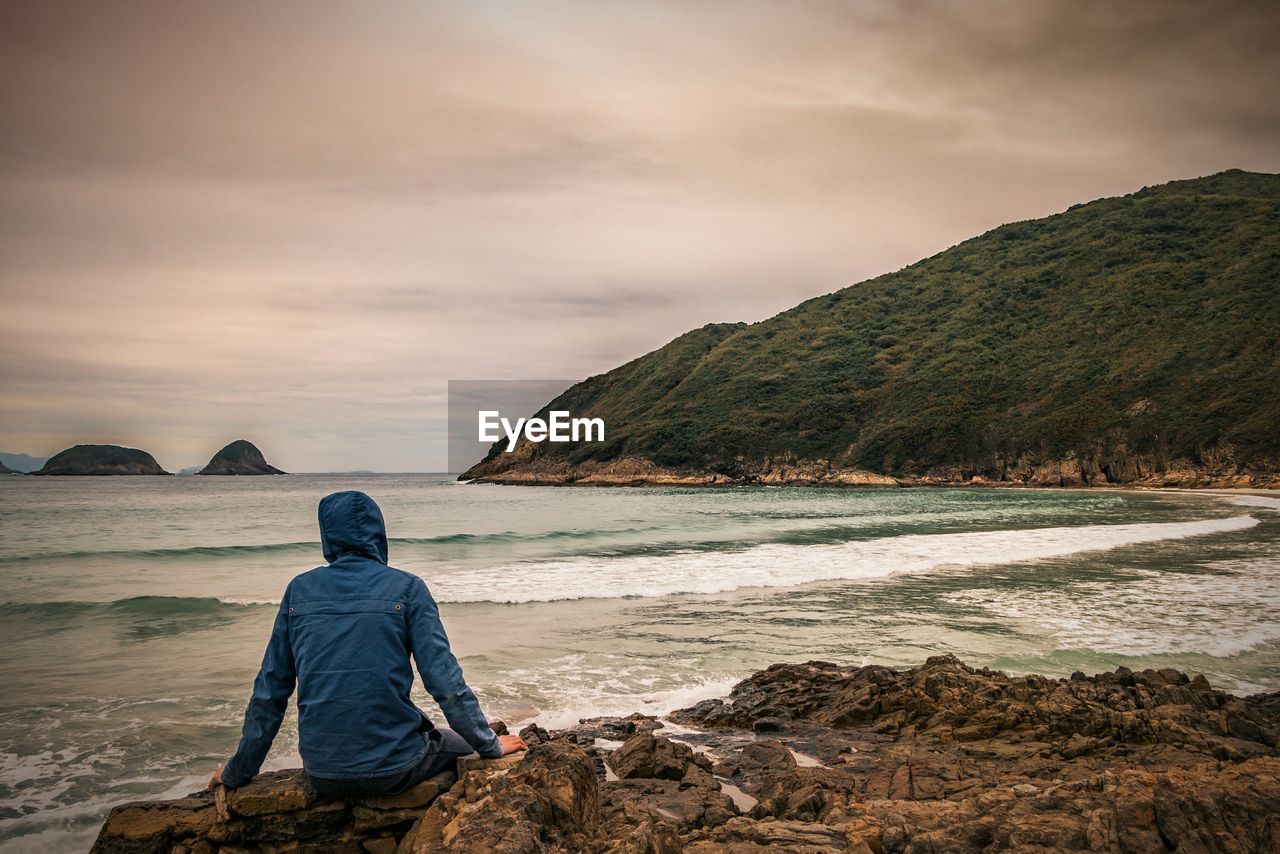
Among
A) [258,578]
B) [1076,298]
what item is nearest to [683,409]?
[1076,298]

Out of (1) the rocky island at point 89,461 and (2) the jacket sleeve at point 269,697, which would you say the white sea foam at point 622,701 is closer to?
(2) the jacket sleeve at point 269,697

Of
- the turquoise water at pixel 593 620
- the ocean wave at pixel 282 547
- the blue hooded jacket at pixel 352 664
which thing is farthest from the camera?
the ocean wave at pixel 282 547

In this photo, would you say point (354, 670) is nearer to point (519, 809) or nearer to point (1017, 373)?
point (519, 809)

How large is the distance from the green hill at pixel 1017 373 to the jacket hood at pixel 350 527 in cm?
7249

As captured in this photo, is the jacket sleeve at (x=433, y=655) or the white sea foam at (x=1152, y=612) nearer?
the jacket sleeve at (x=433, y=655)

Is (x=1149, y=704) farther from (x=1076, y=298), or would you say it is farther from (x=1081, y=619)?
(x=1076, y=298)

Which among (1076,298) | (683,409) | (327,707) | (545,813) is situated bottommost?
(545,813)

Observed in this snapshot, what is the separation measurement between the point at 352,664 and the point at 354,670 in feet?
0.09

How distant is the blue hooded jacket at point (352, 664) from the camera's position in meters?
3.28

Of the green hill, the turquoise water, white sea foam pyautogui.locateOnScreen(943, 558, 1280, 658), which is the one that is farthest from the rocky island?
white sea foam pyautogui.locateOnScreen(943, 558, 1280, 658)

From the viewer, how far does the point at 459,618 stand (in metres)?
12.4

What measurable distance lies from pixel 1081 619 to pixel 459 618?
941 cm

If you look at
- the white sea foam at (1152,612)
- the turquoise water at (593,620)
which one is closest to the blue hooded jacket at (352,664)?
the turquoise water at (593,620)

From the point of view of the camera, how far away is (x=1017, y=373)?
276 ft
